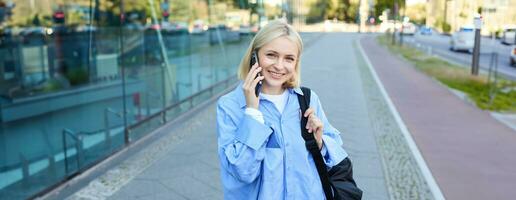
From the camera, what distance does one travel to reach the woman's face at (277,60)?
1.81 meters

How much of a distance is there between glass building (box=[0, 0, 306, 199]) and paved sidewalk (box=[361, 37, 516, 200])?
368 cm

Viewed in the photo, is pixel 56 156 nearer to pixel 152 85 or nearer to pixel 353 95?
pixel 152 85

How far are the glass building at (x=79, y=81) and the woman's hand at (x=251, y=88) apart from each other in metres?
3.57

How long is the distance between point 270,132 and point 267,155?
0.09 meters

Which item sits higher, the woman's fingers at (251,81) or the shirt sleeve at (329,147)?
the woman's fingers at (251,81)

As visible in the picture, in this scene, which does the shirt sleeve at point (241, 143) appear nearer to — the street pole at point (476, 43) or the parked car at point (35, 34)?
the parked car at point (35, 34)

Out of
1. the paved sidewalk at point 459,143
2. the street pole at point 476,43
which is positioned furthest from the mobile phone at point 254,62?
the street pole at point 476,43

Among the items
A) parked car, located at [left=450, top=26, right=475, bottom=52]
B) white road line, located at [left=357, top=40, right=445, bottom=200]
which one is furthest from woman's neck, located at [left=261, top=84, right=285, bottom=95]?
parked car, located at [left=450, top=26, right=475, bottom=52]

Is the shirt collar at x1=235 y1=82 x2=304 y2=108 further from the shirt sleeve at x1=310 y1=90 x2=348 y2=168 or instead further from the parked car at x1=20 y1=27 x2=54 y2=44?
the parked car at x1=20 y1=27 x2=54 y2=44

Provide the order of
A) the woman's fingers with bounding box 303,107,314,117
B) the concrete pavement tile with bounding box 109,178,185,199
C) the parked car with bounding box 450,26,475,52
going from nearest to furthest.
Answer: the woman's fingers with bounding box 303,107,314,117
the concrete pavement tile with bounding box 109,178,185,199
the parked car with bounding box 450,26,475,52

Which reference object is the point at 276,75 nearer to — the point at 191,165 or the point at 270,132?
the point at 270,132

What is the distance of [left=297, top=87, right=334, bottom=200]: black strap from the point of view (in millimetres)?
1805

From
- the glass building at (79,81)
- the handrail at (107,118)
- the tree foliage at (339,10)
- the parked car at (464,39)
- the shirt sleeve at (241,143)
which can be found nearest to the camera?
the shirt sleeve at (241,143)

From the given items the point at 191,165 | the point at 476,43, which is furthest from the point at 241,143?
the point at 476,43
